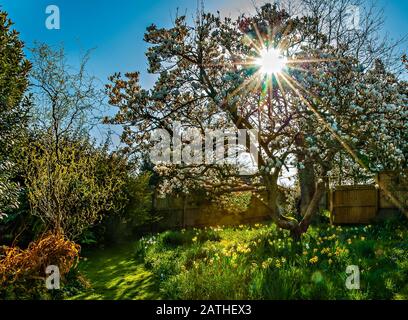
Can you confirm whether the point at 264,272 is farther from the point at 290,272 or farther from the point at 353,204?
the point at 353,204

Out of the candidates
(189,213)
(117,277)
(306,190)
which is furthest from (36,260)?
(189,213)

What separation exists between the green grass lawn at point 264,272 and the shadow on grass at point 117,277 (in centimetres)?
2

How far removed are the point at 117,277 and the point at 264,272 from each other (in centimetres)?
381

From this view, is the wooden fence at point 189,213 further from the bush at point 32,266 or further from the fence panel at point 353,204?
the bush at point 32,266

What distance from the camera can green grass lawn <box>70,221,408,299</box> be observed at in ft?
17.7

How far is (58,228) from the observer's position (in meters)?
7.82

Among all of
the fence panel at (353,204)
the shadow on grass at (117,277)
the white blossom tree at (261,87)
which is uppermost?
the white blossom tree at (261,87)

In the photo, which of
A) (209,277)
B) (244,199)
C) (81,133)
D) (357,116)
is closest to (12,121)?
(81,133)

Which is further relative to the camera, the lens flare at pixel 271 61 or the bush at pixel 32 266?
the lens flare at pixel 271 61

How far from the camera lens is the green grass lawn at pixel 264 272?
5.39m

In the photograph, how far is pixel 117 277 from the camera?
27.4 ft

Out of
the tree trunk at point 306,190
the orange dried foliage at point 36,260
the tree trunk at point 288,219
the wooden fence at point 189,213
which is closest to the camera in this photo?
the orange dried foliage at point 36,260

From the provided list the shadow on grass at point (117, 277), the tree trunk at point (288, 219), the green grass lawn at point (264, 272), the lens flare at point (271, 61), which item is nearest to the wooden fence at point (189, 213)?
the shadow on grass at point (117, 277)

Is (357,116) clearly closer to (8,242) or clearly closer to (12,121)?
(12,121)
